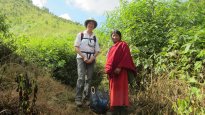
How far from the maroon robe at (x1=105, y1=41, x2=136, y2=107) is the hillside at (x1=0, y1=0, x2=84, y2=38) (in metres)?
14.5

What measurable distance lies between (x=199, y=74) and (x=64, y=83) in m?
4.41

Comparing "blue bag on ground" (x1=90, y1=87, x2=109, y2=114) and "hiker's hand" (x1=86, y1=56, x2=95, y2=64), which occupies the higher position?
"hiker's hand" (x1=86, y1=56, x2=95, y2=64)

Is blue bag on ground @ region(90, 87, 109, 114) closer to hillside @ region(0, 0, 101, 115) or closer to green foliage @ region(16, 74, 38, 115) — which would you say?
hillside @ region(0, 0, 101, 115)

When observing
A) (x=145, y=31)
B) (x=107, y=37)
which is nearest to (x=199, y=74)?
(x=145, y=31)

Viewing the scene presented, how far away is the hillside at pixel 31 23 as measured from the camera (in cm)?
2384

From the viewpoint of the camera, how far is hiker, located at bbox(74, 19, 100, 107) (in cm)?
806

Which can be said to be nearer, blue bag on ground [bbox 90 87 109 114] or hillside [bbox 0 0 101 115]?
hillside [bbox 0 0 101 115]

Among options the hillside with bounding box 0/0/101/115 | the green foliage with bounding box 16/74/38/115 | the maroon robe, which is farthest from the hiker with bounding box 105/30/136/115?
the green foliage with bounding box 16/74/38/115

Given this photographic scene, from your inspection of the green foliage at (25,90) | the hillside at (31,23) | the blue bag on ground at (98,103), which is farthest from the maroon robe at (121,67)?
the hillside at (31,23)

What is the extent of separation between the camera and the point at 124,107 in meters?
7.32

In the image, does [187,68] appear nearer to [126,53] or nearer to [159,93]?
[159,93]

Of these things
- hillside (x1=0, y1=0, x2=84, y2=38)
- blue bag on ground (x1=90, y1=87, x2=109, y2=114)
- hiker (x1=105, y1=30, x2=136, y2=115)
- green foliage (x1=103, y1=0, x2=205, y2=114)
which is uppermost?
hillside (x1=0, y1=0, x2=84, y2=38)

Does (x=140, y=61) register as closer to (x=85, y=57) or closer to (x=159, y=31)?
(x=159, y=31)

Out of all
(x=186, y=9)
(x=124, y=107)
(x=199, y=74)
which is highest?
(x=186, y=9)
